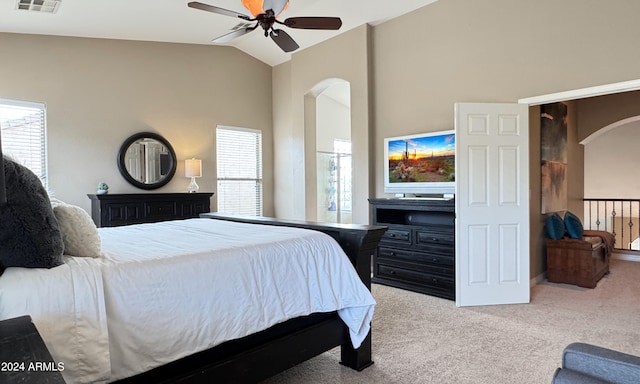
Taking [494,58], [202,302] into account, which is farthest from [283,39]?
[202,302]

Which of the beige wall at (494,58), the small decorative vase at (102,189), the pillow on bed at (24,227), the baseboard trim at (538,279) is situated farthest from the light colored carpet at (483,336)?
the small decorative vase at (102,189)

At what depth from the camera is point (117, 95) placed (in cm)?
539

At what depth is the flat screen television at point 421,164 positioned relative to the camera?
14.3 ft

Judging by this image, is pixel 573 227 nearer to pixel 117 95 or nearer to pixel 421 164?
pixel 421 164

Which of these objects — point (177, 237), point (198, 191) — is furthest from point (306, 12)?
point (177, 237)

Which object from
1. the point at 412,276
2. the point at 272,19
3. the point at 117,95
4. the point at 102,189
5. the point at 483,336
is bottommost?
the point at 483,336

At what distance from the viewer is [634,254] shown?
19.5 feet

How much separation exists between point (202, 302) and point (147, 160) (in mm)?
4632

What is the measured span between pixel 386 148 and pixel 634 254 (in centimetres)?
456

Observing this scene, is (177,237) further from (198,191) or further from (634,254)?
(634,254)

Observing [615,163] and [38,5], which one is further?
[615,163]

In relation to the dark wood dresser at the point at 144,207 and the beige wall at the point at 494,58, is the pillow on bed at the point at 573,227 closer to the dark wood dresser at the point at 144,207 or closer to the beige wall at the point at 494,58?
the beige wall at the point at 494,58

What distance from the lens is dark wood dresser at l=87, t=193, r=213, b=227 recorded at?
4.89m

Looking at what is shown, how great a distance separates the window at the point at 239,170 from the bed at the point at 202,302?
401cm
